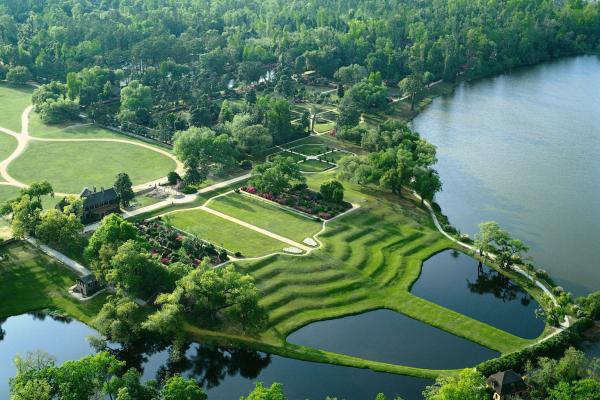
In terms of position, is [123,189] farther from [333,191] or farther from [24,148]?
[24,148]

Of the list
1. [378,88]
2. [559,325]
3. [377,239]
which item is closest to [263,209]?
[377,239]

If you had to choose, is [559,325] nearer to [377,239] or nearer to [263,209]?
[377,239]

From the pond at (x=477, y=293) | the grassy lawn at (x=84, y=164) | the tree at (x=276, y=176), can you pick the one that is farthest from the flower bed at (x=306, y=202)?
the grassy lawn at (x=84, y=164)

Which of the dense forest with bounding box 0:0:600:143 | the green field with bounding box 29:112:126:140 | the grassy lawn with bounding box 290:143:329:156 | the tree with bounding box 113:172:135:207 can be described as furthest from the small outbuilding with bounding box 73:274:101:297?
the green field with bounding box 29:112:126:140

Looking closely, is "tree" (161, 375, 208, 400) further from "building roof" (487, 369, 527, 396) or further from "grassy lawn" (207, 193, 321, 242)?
"grassy lawn" (207, 193, 321, 242)

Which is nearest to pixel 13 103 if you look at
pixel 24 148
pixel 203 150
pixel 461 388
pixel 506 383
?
pixel 24 148
